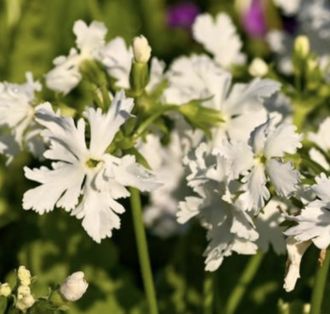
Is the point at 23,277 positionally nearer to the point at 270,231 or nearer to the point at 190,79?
the point at 270,231

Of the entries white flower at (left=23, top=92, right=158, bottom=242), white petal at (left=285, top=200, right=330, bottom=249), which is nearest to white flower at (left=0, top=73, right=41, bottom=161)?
white flower at (left=23, top=92, right=158, bottom=242)

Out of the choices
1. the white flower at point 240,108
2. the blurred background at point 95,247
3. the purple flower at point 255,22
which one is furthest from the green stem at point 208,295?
the purple flower at point 255,22

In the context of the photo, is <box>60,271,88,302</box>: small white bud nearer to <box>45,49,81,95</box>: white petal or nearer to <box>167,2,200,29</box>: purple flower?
<box>45,49,81,95</box>: white petal

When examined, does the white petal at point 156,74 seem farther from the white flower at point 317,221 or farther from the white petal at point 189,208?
the white flower at point 317,221

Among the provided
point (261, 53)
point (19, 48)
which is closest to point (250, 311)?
point (19, 48)

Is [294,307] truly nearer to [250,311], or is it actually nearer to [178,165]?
[250,311]

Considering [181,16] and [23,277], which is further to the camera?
[181,16]

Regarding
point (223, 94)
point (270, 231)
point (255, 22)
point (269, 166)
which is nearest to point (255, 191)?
point (269, 166)
